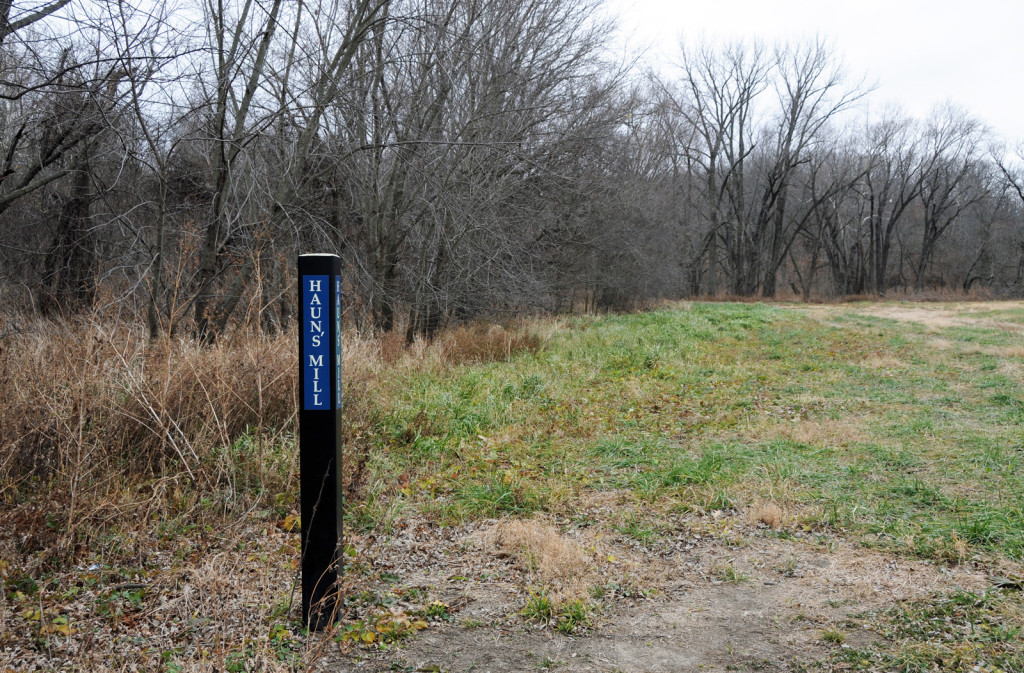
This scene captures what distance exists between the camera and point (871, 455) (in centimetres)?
638

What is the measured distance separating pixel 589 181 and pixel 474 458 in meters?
13.3

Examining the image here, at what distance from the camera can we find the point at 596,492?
5555 millimetres

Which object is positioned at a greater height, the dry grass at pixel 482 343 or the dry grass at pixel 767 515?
the dry grass at pixel 482 343

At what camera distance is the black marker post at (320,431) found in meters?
3.16

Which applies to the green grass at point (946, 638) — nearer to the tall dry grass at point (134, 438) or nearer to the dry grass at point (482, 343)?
the tall dry grass at point (134, 438)

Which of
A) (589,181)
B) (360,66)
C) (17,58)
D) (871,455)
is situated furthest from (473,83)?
(871,455)

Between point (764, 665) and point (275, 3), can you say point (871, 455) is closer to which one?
point (764, 665)

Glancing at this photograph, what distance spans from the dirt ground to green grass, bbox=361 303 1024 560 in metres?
0.31

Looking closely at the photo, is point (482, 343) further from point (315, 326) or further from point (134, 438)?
point (315, 326)

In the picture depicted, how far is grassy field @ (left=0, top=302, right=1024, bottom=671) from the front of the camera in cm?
336

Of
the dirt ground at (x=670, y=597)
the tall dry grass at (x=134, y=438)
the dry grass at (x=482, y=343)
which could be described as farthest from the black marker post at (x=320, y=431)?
the dry grass at (x=482, y=343)

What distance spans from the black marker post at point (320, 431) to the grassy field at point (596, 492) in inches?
9.2

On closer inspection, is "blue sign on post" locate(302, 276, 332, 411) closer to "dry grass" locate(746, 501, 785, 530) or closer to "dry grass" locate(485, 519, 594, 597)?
"dry grass" locate(485, 519, 594, 597)

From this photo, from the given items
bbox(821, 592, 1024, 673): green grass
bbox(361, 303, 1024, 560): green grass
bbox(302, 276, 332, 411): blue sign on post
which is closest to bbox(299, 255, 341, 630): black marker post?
bbox(302, 276, 332, 411): blue sign on post
